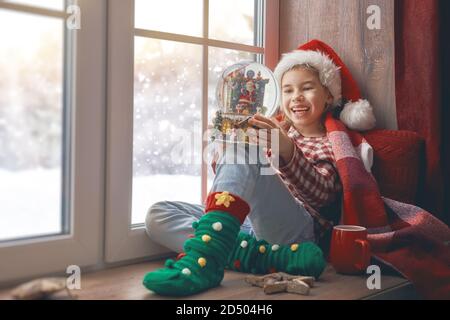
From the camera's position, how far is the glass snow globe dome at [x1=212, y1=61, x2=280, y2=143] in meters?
1.33

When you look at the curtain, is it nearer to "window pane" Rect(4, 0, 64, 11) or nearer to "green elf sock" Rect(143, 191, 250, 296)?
"green elf sock" Rect(143, 191, 250, 296)

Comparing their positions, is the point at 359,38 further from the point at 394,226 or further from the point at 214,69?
the point at 394,226

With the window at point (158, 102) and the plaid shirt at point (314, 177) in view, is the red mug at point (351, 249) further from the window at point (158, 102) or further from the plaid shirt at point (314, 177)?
the window at point (158, 102)

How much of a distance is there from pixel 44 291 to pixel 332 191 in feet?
2.62

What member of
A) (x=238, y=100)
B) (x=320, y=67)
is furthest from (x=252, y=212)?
(x=320, y=67)

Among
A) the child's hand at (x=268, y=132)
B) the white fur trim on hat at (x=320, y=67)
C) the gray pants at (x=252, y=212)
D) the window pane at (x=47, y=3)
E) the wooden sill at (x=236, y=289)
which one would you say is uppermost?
the window pane at (x=47, y=3)

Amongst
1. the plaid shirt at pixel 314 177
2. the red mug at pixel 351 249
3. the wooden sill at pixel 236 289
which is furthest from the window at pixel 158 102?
the red mug at pixel 351 249

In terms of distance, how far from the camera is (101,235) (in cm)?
139

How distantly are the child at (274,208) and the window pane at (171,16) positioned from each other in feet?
0.99

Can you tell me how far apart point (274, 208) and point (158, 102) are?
1.59 ft

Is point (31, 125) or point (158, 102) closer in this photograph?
A: point (31, 125)

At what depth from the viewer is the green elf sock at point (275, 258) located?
125cm

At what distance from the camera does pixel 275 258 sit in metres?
1.30

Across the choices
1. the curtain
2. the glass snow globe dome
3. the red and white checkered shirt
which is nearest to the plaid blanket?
the red and white checkered shirt
